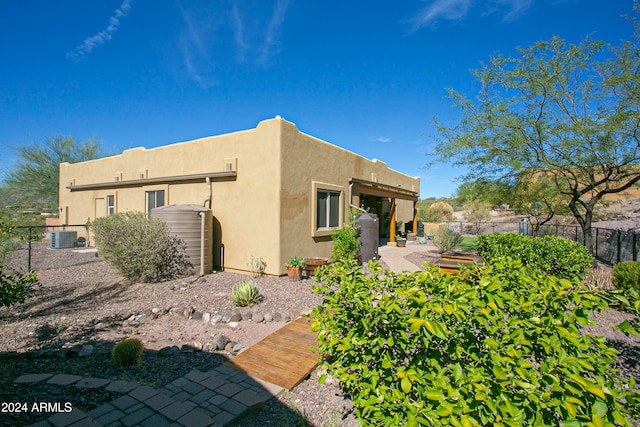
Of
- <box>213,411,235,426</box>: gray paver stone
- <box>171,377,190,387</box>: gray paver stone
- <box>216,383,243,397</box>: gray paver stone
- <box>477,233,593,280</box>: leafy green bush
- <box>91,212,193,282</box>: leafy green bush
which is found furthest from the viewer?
<box>91,212,193,282</box>: leafy green bush

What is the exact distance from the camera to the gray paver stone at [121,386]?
2.79 m

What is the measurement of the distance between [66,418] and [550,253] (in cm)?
873

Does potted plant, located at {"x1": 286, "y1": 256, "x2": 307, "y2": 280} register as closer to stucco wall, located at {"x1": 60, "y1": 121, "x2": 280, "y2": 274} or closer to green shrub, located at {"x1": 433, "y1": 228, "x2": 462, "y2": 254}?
stucco wall, located at {"x1": 60, "y1": 121, "x2": 280, "y2": 274}

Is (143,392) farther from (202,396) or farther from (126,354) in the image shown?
(126,354)

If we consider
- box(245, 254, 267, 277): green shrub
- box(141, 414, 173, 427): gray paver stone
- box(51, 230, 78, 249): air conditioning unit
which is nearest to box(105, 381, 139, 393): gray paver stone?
box(141, 414, 173, 427): gray paver stone

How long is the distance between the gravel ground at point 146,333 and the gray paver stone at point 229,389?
33 cm

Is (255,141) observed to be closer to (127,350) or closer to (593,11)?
(127,350)

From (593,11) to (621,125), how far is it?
3463 mm

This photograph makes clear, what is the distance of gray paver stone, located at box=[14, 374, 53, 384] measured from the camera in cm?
283

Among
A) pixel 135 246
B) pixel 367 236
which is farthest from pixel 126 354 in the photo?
pixel 367 236

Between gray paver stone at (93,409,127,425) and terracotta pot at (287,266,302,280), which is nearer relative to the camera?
gray paver stone at (93,409,127,425)

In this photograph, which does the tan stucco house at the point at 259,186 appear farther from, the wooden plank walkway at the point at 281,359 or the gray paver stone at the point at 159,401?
the gray paver stone at the point at 159,401

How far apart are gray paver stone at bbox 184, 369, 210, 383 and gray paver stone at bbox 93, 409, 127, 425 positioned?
2.42 ft

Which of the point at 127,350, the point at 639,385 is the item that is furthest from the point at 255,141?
the point at 639,385
